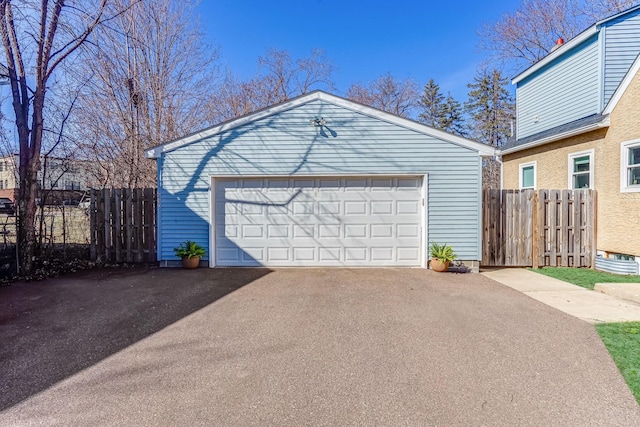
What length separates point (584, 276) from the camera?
6.75 meters

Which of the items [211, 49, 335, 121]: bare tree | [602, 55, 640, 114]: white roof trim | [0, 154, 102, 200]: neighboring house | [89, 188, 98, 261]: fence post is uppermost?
[211, 49, 335, 121]: bare tree

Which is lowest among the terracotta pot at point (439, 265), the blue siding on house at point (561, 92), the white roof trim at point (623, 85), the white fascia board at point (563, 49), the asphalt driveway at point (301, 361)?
the asphalt driveway at point (301, 361)

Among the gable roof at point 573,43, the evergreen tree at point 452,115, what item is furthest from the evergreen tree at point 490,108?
the gable roof at point 573,43

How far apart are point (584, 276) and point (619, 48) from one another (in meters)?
6.23

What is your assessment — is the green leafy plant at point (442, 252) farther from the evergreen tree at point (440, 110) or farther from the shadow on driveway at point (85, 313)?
the evergreen tree at point (440, 110)

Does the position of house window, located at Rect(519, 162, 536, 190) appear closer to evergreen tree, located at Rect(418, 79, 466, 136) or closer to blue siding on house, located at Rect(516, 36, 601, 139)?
blue siding on house, located at Rect(516, 36, 601, 139)

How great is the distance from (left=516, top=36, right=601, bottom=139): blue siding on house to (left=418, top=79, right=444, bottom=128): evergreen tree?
17.4m

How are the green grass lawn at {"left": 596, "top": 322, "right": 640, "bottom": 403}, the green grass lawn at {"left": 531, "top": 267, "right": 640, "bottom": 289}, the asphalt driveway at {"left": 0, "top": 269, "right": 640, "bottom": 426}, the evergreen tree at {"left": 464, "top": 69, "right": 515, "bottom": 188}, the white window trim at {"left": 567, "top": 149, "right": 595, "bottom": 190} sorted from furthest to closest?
1. the evergreen tree at {"left": 464, "top": 69, "right": 515, "bottom": 188}
2. the white window trim at {"left": 567, "top": 149, "right": 595, "bottom": 190}
3. the green grass lawn at {"left": 531, "top": 267, "right": 640, "bottom": 289}
4. the green grass lawn at {"left": 596, "top": 322, "right": 640, "bottom": 403}
5. the asphalt driveway at {"left": 0, "top": 269, "right": 640, "bottom": 426}

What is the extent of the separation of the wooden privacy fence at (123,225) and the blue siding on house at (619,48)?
11751mm

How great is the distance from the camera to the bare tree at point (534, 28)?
14.7 m

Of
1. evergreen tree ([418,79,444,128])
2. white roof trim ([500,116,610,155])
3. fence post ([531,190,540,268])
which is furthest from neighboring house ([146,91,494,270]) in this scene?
evergreen tree ([418,79,444,128])

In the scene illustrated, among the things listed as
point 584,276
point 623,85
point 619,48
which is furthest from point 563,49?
point 584,276

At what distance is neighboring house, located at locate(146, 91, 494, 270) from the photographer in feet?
24.2

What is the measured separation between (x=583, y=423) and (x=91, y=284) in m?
7.26
